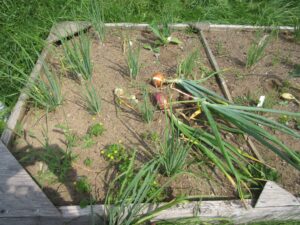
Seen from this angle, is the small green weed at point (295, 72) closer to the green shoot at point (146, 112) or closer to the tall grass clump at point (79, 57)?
the green shoot at point (146, 112)

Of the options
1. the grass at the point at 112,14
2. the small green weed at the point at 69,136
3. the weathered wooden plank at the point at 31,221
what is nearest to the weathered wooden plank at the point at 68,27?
the grass at the point at 112,14

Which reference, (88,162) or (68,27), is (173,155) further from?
(68,27)

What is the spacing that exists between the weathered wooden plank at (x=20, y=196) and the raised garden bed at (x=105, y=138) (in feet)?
0.36

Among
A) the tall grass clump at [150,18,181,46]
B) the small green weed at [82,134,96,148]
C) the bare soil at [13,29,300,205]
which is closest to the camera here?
the bare soil at [13,29,300,205]

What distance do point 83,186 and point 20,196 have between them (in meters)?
0.35

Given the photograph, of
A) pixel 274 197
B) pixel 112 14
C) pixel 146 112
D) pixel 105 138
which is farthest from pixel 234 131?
pixel 112 14

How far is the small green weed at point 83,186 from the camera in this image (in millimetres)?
1747

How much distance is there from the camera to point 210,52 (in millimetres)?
2762

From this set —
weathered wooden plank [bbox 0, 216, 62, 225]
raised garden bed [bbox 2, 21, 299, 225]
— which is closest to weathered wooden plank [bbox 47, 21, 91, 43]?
raised garden bed [bbox 2, 21, 299, 225]

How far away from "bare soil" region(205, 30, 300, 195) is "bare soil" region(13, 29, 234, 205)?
0.68 feet

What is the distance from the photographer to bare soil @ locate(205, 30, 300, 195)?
2.09 metres

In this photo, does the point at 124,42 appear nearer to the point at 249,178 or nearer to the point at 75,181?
the point at 75,181

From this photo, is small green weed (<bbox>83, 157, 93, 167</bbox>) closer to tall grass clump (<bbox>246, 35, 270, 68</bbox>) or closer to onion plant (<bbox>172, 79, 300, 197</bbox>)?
onion plant (<bbox>172, 79, 300, 197</bbox>)

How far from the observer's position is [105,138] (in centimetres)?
206
